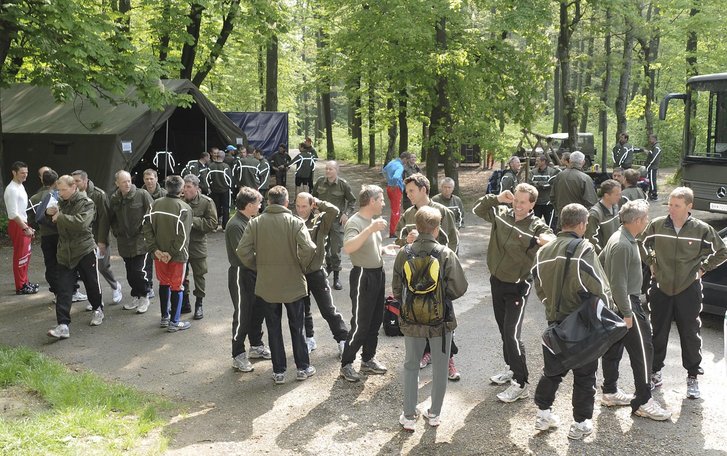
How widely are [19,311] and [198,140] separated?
12452mm

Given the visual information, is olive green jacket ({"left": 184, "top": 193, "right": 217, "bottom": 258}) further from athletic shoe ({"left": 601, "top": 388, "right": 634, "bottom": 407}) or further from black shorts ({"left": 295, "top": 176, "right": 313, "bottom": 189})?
black shorts ({"left": 295, "top": 176, "right": 313, "bottom": 189})

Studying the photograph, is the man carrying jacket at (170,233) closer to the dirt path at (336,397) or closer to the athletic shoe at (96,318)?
the dirt path at (336,397)

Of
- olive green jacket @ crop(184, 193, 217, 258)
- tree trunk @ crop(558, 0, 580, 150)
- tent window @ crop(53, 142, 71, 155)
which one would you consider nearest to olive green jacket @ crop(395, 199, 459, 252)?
olive green jacket @ crop(184, 193, 217, 258)

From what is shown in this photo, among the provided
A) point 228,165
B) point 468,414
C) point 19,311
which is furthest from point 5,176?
point 468,414

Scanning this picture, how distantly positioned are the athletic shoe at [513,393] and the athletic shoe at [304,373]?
1882 millimetres

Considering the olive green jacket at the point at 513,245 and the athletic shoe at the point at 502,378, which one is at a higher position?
the olive green jacket at the point at 513,245

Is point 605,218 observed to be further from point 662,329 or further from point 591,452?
point 591,452

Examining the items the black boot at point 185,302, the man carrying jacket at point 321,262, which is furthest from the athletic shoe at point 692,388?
the black boot at point 185,302

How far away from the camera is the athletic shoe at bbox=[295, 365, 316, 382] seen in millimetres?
7258

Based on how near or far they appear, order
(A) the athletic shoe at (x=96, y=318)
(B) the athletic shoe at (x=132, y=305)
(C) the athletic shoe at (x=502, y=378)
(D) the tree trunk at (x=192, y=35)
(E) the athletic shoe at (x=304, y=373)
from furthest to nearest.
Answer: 1. (D) the tree trunk at (x=192, y=35)
2. (B) the athletic shoe at (x=132, y=305)
3. (A) the athletic shoe at (x=96, y=318)
4. (E) the athletic shoe at (x=304, y=373)
5. (C) the athletic shoe at (x=502, y=378)

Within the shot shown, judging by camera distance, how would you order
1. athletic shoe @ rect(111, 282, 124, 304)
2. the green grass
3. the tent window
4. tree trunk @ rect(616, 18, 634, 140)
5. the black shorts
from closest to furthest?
the green grass → athletic shoe @ rect(111, 282, 124, 304) → the tent window → the black shorts → tree trunk @ rect(616, 18, 634, 140)

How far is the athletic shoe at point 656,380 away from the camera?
22.1 feet

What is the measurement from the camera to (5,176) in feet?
58.6

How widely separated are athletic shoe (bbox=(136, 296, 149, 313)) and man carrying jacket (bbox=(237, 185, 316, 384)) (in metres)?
3.45
